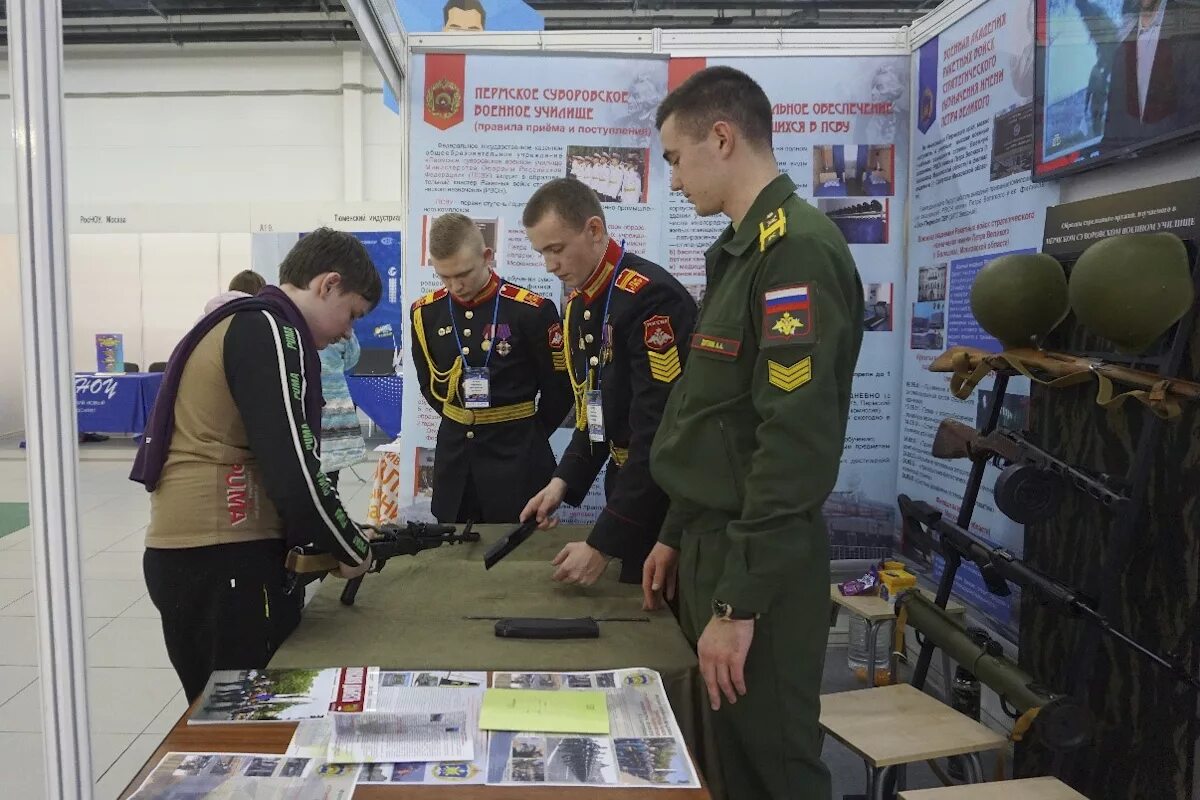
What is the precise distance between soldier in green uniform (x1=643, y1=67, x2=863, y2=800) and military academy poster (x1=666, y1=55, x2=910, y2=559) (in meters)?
1.80

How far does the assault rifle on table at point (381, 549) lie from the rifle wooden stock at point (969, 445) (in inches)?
42.3

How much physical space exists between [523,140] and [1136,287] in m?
2.13

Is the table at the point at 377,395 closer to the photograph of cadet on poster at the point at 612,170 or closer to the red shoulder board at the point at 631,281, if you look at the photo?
the photograph of cadet on poster at the point at 612,170

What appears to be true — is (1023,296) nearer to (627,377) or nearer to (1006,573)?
(1006,573)

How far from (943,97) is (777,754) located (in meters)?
2.30

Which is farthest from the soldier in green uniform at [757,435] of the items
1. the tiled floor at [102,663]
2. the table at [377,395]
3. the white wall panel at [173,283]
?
the table at [377,395]

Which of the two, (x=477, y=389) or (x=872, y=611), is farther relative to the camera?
(x=872, y=611)

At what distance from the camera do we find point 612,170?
10.1 ft

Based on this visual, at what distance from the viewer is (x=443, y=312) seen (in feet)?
8.02

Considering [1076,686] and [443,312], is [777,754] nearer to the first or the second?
[1076,686]

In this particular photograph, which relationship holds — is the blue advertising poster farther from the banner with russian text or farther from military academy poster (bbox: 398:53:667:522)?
the banner with russian text

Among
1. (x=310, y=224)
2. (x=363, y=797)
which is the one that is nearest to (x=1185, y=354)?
(x=363, y=797)

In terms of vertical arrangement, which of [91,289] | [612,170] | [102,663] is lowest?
[102,663]

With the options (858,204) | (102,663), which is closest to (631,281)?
(858,204)
